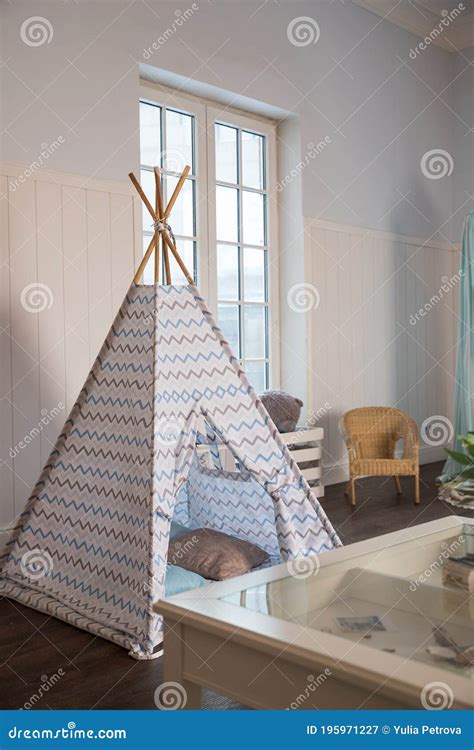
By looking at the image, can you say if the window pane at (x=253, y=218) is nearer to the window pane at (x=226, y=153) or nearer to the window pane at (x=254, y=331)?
the window pane at (x=226, y=153)

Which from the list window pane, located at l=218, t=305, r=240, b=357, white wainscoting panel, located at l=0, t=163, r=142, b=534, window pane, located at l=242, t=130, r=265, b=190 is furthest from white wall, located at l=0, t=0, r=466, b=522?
window pane, located at l=218, t=305, r=240, b=357

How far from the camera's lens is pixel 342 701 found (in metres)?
1.45

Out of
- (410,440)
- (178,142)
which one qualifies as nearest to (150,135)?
(178,142)

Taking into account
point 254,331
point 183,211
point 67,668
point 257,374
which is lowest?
point 67,668

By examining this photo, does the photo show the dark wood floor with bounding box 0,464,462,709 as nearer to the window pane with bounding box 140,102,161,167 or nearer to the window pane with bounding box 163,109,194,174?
the window pane with bounding box 140,102,161,167

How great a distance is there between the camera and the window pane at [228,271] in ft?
16.5

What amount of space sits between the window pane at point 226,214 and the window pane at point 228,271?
0.07 meters

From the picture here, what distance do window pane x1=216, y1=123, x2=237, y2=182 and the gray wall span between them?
27 centimetres

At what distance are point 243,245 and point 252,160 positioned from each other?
1.89ft

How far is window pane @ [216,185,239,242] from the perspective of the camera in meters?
5.01

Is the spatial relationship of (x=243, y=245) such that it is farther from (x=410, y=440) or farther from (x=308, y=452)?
(x=410, y=440)

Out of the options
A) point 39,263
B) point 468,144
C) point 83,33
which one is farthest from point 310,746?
point 468,144

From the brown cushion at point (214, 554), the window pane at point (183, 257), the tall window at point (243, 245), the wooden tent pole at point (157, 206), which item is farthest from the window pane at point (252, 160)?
the brown cushion at point (214, 554)

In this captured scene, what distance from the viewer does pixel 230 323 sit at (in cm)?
510
